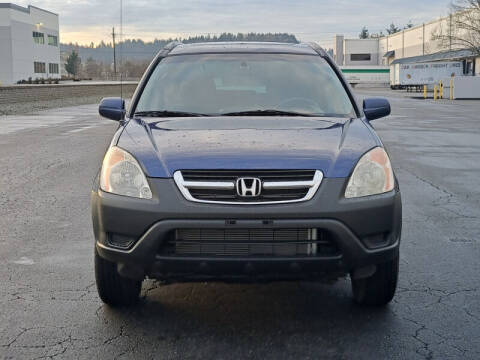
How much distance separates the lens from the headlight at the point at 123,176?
353 cm

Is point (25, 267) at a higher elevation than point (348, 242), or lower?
lower

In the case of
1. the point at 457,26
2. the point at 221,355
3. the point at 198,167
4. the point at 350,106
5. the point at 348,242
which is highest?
the point at 457,26

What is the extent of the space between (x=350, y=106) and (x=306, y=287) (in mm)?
1320

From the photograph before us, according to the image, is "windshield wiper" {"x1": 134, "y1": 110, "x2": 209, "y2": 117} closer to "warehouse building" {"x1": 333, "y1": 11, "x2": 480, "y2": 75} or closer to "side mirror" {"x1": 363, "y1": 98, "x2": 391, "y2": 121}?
"side mirror" {"x1": 363, "y1": 98, "x2": 391, "y2": 121}

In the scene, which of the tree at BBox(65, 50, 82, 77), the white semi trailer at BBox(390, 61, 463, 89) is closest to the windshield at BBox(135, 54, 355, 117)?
the white semi trailer at BBox(390, 61, 463, 89)

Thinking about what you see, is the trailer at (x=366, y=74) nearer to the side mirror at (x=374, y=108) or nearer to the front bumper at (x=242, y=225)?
the side mirror at (x=374, y=108)

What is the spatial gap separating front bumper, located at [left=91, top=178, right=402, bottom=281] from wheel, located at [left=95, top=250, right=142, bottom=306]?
333 mm

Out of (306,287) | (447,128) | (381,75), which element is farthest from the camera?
(381,75)

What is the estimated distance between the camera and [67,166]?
11008mm

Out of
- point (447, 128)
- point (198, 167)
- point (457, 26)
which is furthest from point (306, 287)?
point (457, 26)

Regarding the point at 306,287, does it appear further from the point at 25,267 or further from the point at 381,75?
the point at 381,75

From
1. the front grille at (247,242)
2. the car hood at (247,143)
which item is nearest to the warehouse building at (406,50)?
the car hood at (247,143)

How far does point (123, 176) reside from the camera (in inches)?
143

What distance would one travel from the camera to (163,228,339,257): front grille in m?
3.41
